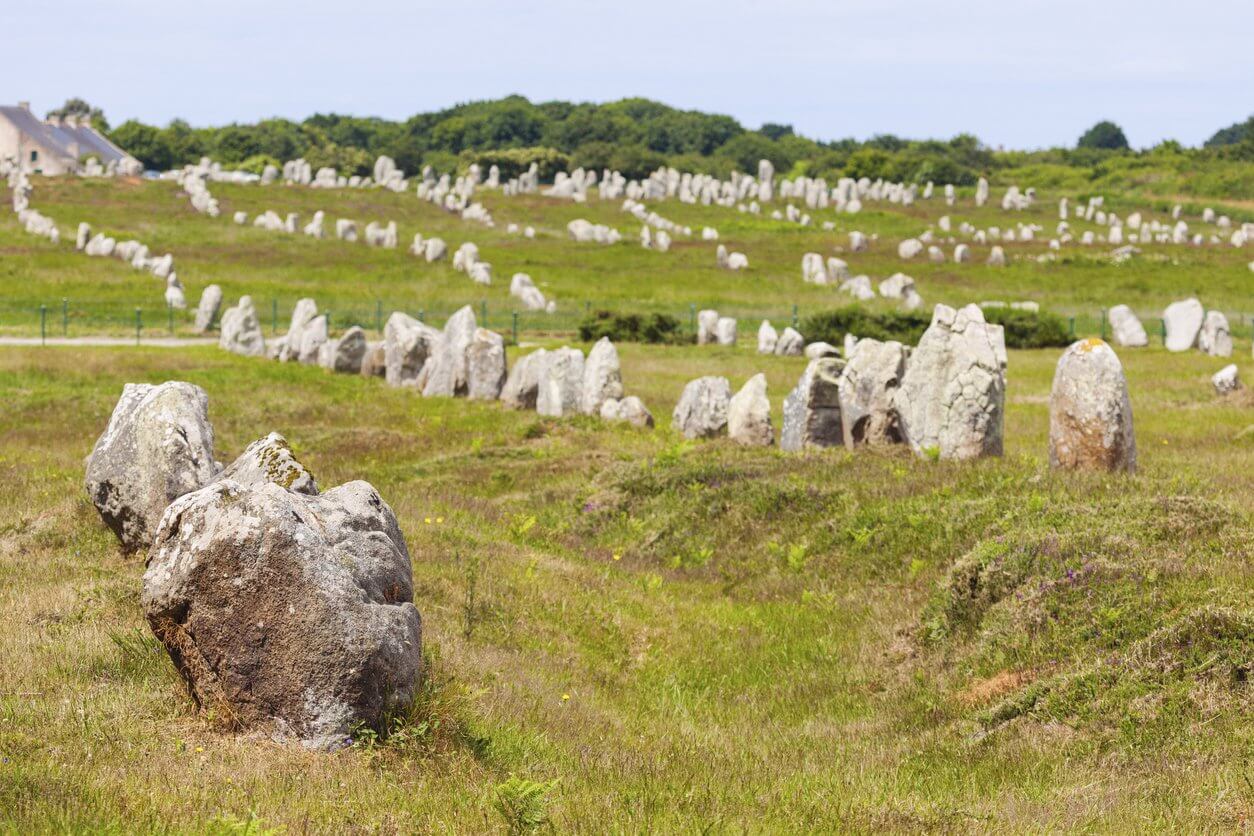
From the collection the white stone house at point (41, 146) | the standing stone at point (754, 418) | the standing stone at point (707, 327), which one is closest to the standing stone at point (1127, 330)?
the standing stone at point (707, 327)

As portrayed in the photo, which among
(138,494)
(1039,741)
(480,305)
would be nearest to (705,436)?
(138,494)

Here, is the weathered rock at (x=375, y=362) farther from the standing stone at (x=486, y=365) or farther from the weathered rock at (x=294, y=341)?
the standing stone at (x=486, y=365)

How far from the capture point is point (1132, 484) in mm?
16453

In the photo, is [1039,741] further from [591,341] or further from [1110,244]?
[1110,244]

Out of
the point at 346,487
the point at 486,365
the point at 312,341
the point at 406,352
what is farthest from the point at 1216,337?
the point at 346,487

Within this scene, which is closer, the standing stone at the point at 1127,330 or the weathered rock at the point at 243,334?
the weathered rock at the point at 243,334

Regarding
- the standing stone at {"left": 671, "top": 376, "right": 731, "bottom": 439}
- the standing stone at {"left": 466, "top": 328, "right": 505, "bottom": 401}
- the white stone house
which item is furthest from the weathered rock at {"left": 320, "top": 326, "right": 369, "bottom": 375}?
the white stone house

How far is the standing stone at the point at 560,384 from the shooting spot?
93.1 ft

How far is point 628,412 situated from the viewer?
2697 cm

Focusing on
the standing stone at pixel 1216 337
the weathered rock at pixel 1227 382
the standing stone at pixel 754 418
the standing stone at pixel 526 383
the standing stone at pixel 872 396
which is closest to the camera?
the standing stone at pixel 872 396

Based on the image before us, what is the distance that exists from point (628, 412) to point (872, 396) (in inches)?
240

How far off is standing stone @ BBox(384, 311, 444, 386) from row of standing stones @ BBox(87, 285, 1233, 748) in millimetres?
2261

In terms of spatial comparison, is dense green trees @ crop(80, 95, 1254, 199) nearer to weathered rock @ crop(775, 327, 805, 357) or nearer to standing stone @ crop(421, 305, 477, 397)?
weathered rock @ crop(775, 327, 805, 357)

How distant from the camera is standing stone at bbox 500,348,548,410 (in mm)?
29094
